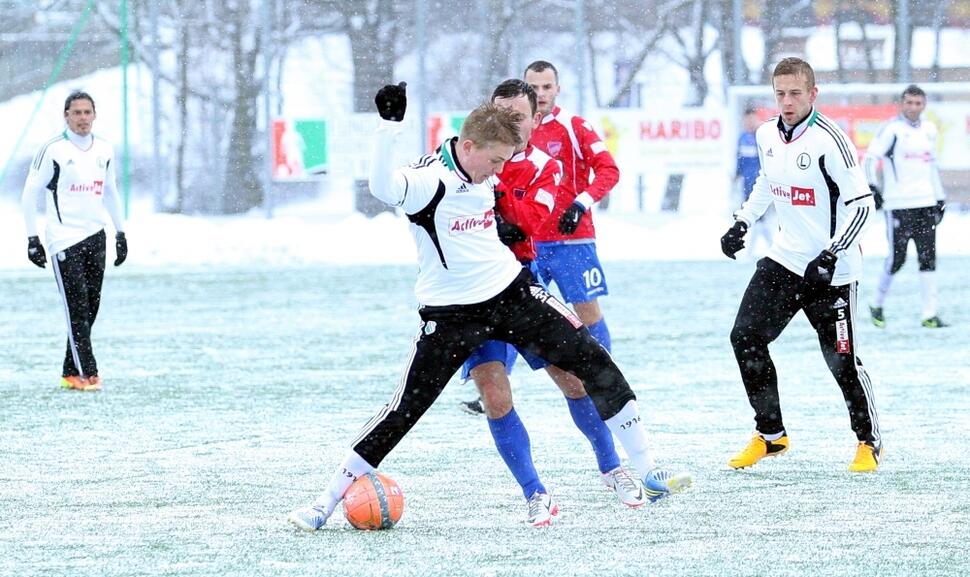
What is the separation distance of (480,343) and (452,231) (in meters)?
0.41

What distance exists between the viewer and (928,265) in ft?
42.2

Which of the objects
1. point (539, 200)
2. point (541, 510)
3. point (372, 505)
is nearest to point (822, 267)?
point (539, 200)

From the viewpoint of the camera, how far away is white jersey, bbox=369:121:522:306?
552cm

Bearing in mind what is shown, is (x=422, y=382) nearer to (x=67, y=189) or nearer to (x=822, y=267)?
(x=822, y=267)

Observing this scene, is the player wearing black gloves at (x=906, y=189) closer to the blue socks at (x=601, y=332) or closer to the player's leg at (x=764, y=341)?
the blue socks at (x=601, y=332)

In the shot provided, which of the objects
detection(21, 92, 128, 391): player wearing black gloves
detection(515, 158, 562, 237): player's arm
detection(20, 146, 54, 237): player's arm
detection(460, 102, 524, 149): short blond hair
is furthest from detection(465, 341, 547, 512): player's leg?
detection(20, 146, 54, 237): player's arm

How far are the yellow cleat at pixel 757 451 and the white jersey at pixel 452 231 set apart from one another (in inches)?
65.8

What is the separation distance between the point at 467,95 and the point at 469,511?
17321 mm

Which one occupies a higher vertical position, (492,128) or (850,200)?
(492,128)

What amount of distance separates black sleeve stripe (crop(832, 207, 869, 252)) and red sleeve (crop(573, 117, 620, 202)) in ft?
5.05

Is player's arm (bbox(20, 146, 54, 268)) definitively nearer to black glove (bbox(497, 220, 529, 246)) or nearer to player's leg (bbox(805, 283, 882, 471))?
black glove (bbox(497, 220, 529, 246))

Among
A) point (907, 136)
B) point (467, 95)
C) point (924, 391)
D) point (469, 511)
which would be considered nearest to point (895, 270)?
point (907, 136)

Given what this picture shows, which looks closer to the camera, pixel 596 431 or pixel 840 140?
pixel 596 431

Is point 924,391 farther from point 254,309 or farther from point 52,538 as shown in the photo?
point 254,309
